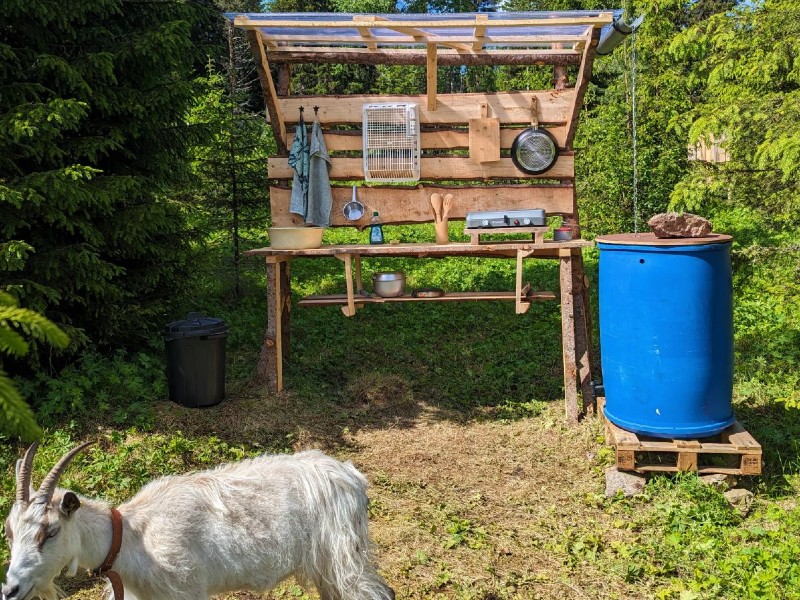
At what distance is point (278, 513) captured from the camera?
306 cm

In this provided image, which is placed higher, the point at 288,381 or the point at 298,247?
the point at 298,247

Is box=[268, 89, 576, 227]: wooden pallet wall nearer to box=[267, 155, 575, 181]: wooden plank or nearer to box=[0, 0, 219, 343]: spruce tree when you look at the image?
box=[267, 155, 575, 181]: wooden plank

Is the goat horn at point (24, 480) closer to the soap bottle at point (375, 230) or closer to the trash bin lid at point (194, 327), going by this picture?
the trash bin lid at point (194, 327)

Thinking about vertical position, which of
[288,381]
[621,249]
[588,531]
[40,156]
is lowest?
[588,531]

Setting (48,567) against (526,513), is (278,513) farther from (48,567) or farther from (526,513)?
(526,513)

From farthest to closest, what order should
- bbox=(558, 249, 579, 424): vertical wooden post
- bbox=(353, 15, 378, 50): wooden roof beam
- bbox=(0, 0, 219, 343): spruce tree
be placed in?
1. bbox=(558, 249, 579, 424): vertical wooden post
2. bbox=(353, 15, 378, 50): wooden roof beam
3. bbox=(0, 0, 219, 343): spruce tree

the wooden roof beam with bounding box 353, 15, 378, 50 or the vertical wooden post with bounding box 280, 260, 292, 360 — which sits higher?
the wooden roof beam with bounding box 353, 15, 378, 50

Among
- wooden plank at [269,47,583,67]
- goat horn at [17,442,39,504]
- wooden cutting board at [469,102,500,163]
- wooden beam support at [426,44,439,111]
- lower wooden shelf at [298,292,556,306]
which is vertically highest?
wooden plank at [269,47,583,67]

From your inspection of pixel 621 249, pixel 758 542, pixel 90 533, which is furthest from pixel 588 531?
pixel 90 533

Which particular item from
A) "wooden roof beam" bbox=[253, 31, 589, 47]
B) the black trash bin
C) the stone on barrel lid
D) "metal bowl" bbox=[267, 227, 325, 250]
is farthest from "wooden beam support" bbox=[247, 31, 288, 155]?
the stone on barrel lid

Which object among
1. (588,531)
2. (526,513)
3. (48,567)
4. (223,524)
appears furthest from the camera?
(526,513)

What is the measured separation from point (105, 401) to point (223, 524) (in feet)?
11.2

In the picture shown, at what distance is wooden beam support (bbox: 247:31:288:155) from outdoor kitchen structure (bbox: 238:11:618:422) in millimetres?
12

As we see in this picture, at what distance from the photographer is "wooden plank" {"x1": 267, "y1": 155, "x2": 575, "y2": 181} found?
288 inches
